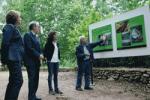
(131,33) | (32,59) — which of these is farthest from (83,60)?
(32,59)

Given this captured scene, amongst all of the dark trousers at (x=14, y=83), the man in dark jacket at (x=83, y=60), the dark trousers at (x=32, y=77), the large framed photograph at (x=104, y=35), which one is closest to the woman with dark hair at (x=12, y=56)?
A: the dark trousers at (x=14, y=83)

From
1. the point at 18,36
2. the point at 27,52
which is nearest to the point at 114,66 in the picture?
the point at 27,52

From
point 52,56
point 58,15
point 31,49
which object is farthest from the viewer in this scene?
point 58,15

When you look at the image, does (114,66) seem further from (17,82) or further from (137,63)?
(17,82)

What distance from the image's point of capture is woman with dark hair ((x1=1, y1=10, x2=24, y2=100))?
7.01 m

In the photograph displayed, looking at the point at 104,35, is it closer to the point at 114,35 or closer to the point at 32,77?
the point at 114,35

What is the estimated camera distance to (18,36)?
7.29 m

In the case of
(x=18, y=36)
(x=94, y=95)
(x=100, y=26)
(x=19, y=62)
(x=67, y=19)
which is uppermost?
(x=67, y=19)

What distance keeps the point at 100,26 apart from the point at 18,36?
392 inches

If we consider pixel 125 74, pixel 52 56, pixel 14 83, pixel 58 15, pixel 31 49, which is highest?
pixel 58 15

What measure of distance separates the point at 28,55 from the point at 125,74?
6.68 metres

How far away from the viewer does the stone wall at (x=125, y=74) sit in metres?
13.1

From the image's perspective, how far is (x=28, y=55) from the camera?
28.5 ft

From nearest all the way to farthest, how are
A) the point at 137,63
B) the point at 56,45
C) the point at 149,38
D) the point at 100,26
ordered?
the point at 56,45 < the point at 149,38 < the point at 137,63 < the point at 100,26
